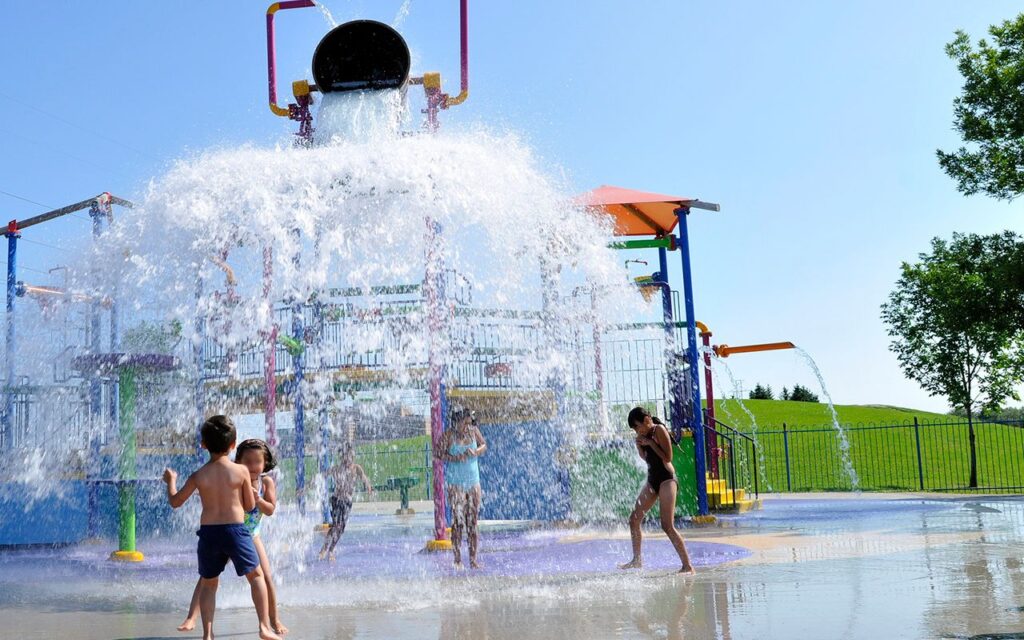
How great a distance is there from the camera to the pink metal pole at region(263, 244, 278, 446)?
858 centimetres

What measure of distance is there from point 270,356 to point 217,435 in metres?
4.05

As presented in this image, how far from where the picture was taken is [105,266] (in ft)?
30.2

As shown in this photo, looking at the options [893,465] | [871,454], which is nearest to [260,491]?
[871,454]

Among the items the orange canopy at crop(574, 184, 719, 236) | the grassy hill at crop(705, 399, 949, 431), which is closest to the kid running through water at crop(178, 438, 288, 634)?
the orange canopy at crop(574, 184, 719, 236)

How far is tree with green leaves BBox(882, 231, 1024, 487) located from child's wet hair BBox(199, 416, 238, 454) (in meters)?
18.9

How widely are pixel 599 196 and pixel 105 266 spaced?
7828mm

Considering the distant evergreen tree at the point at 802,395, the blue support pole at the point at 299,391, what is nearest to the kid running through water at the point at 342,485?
the blue support pole at the point at 299,391

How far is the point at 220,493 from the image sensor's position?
200 inches

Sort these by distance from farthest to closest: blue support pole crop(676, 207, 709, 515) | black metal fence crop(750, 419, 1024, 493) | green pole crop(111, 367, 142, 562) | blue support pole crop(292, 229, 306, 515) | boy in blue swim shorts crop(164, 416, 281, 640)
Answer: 1. black metal fence crop(750, 419, 1024, 493)
2. blue support pole crop(676, 207, 709, 515)
3. green pole crop(111, 367, 142, 562)
4. blue support pole crop(292, 229, 306, 515)
5. boy in blue swim shorts crop(164, 416, 281, 640)

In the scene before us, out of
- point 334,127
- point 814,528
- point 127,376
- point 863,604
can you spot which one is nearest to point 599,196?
point 334,127

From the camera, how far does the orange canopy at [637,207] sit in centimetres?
1349

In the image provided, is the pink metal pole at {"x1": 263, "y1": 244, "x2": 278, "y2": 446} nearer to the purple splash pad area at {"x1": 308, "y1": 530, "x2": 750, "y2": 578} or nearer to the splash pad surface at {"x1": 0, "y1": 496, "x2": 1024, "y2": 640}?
the splash pad surface at {"x1": 0, "y1": 496, "x2": 1024, "y2": 640}

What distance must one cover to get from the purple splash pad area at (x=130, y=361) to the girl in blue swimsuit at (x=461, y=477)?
318 cm

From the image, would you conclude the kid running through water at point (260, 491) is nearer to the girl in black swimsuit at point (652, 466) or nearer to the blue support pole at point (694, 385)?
the girl in black swimsuit at point (652, 466)
